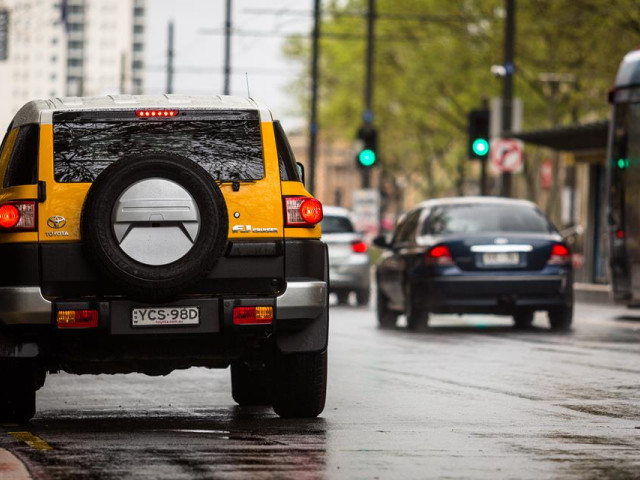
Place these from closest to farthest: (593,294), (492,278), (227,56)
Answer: (492,278) → (593,294) → (227,56)

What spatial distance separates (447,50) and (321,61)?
19836 millimetres

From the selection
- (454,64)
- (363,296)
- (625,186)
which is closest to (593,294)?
(363,296)

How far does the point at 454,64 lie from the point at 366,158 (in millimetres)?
22021

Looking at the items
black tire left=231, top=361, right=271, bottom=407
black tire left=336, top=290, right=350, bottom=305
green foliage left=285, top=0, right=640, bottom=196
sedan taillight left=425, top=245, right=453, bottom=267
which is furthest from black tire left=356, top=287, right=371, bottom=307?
black tire left=231, top=361, right=271, bottom=407

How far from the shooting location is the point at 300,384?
1079 centimetres

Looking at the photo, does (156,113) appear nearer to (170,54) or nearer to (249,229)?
(249,229)

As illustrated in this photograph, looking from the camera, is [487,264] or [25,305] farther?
[487,264]

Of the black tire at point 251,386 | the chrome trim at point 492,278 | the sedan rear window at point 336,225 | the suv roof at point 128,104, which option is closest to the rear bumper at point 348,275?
the sedan rear window at point 336,225

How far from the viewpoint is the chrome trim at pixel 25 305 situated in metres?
9.99

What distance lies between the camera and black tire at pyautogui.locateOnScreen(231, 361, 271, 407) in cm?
1205

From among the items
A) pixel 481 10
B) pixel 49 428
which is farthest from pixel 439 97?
pixel 49 428

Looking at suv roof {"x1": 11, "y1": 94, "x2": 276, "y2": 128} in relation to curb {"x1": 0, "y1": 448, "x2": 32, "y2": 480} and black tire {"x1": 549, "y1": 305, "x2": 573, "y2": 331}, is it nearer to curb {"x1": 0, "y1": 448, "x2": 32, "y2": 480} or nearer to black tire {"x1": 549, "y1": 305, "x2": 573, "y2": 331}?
curb {"x1": 0, "y1": 448, "x2": 32, "y2": 480}

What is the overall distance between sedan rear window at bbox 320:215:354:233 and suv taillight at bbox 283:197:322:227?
20.0 m

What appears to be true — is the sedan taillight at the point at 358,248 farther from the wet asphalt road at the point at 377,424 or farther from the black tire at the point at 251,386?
the black tire at the point at 251,386
